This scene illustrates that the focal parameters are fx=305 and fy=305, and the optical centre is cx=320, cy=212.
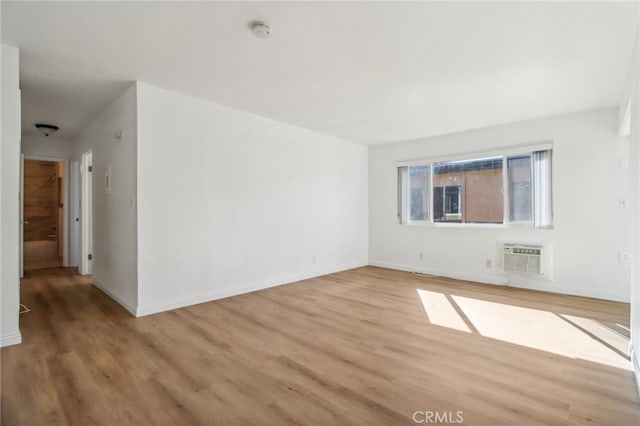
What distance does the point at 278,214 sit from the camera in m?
4.79

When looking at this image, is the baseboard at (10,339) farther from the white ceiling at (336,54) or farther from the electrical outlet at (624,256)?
the electrical outlet at (624,256)

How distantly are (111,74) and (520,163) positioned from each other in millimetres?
5560

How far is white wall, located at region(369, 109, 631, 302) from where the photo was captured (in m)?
3.98

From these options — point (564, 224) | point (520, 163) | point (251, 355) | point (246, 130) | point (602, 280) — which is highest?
point (246, 130)

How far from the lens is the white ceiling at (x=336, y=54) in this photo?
2.13m

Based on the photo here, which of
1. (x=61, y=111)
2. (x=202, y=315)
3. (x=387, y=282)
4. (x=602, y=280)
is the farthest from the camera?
(x=387, y=282)

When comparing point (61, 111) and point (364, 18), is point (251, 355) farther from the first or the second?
point (61, 111)

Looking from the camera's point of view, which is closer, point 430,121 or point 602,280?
point 602,280

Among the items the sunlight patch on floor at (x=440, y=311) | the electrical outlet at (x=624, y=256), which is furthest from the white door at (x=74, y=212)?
the electrical outlet at (x=624, y=256)

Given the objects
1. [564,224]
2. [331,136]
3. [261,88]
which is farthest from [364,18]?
[564,224]

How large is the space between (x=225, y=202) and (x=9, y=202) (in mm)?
2037

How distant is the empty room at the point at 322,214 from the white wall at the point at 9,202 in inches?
0.7

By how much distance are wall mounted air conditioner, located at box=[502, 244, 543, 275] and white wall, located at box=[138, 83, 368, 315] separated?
280 cm

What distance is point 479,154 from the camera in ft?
16.7
